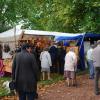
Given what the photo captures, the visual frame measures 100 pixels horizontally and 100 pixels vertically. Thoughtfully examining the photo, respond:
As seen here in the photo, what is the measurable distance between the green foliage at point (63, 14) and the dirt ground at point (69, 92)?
8885mm

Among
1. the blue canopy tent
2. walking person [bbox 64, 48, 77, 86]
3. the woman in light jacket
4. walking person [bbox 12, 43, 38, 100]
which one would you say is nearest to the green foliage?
the blue canopy tent

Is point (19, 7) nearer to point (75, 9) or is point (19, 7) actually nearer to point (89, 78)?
point (75, 9)

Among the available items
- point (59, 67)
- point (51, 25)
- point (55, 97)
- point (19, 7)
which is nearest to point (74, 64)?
point (55, 97)

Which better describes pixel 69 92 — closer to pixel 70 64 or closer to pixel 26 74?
pixel 70 64

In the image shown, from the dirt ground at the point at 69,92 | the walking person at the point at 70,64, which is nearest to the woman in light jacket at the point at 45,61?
the dirt ground at the point at 69,92

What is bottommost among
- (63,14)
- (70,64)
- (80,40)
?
(70,64)

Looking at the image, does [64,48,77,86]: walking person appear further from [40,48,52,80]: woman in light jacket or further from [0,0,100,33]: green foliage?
[0,0,100,33]: green foliage

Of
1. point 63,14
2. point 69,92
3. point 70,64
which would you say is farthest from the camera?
point 63,14

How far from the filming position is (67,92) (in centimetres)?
1498

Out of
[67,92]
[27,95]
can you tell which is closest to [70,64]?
[67,92]

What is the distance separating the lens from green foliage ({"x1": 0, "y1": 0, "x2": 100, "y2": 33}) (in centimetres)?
2691

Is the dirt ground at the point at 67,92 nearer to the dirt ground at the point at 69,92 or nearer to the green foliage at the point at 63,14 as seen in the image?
the dirt ground at the point at 69,92

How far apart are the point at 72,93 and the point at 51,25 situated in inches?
708

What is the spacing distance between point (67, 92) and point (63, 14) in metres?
13.3
